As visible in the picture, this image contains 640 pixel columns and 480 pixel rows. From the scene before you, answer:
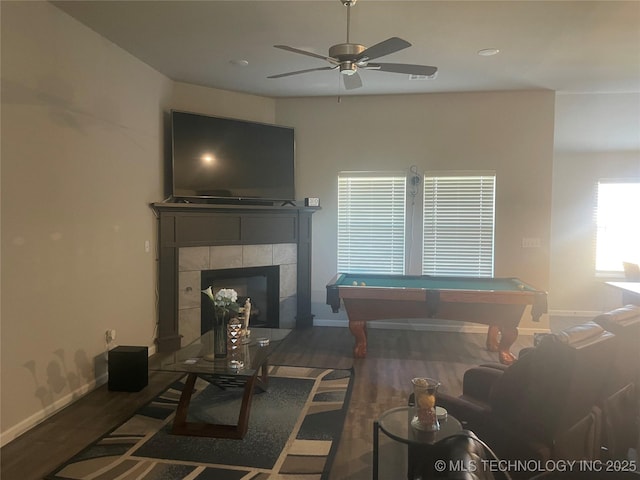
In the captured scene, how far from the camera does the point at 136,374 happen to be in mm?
3578

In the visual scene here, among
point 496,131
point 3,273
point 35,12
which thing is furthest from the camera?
point 496,131

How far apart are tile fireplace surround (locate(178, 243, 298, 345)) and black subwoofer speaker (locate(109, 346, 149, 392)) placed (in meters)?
1.18

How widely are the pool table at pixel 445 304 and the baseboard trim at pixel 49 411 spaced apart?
7.32 ft

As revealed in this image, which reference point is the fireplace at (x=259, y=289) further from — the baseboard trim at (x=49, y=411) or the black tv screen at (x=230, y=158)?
the baseboard trim at (x=49, y=411)

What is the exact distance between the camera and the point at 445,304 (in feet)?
13.9

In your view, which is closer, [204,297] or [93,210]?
[93,210]

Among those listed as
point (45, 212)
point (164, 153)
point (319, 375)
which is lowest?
point (319, 375)

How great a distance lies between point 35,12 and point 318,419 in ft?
11.5

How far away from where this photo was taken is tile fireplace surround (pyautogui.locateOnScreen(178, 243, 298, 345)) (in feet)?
15.7

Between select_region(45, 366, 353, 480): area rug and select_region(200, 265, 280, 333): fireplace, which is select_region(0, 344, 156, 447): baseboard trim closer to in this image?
select_region(45, 366, 353, 480): area rug

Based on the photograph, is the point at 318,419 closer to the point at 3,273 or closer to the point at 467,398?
the point at 467,398

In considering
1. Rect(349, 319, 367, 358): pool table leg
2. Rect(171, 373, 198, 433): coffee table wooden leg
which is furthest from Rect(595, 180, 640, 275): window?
Rect(171, 373, 198, 433): coffee table wooden leg

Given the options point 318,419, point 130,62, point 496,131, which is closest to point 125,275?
point 130,62

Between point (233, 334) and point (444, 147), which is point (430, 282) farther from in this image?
point (233, 334)
